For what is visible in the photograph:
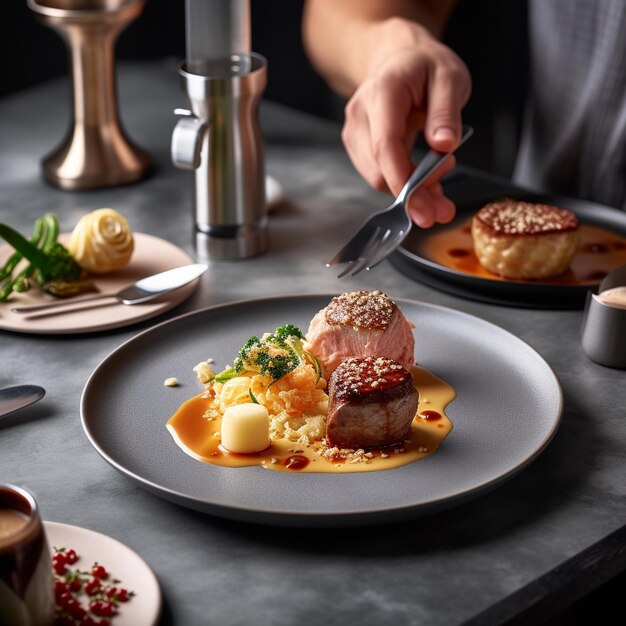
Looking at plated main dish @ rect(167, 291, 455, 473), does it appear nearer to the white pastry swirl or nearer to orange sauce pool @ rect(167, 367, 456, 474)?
orange sauce pool @ rect(167, 367, 456, 474)

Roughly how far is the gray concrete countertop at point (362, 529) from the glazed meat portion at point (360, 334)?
0.30 metres

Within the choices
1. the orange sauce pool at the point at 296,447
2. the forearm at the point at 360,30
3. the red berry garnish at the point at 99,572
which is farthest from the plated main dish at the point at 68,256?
the red berry garnish at the point at 99,572

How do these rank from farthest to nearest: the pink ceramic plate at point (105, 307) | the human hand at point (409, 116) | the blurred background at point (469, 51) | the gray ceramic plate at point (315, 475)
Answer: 1. the blurred background at point (469, 51)
2. the human hand at point (409, 116)
3. the pink ceramic plate at point (105, 307)
4. the gray ceramic plate at point (315, 475)

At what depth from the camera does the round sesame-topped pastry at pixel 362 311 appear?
5.48 ft

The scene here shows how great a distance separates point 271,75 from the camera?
520 centimetres

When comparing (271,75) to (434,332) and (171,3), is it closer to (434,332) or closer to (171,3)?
(171,3)

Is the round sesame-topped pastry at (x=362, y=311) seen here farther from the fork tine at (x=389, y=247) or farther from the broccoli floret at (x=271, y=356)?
the fork tine at (x=389, y=247)

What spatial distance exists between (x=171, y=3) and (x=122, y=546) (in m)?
3.75

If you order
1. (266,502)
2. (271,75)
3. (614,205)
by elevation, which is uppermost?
(266,502)

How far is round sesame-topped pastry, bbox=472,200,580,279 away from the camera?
2.08m

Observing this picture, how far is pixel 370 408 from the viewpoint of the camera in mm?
1457

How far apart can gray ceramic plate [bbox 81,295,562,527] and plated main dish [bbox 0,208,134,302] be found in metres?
0.31

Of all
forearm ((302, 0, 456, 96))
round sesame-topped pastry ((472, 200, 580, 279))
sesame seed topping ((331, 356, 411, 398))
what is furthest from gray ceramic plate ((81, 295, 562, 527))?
forearm ((302, 0, 456, 96))

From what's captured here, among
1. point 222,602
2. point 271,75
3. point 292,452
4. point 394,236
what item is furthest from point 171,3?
point 222,602
